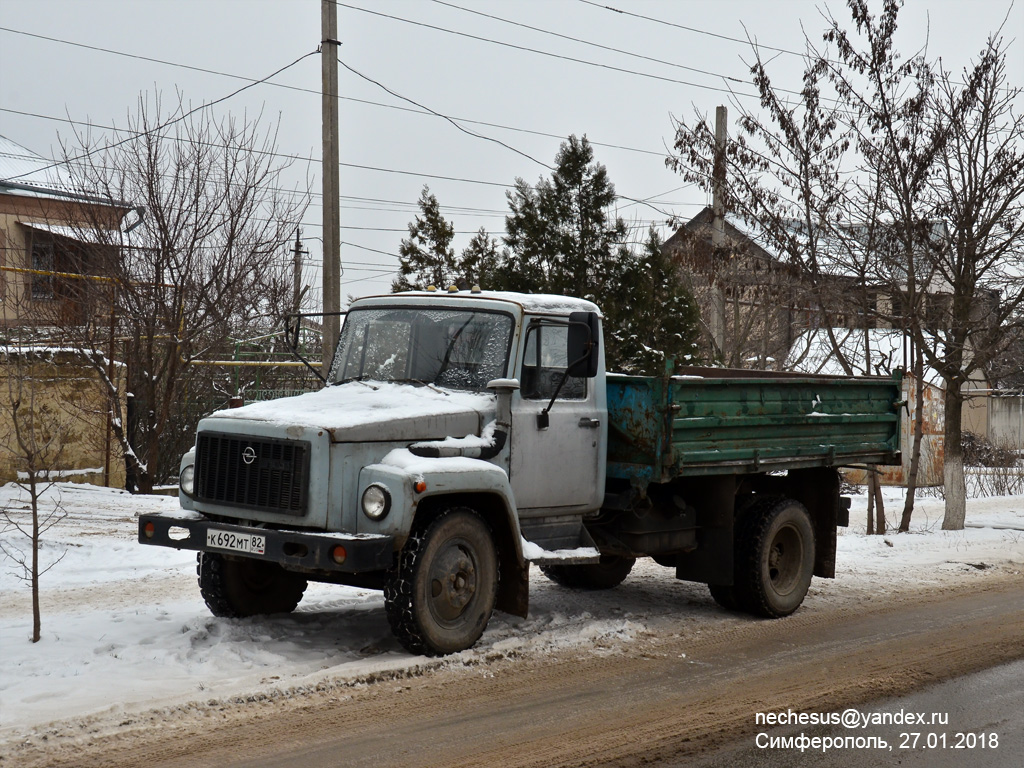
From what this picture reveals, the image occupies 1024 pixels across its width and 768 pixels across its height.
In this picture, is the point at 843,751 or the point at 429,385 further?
the point at 429,385

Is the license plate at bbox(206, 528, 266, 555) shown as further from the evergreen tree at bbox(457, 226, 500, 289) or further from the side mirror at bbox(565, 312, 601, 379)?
the evergreen tree at bbox(457, 226, 500, 289)

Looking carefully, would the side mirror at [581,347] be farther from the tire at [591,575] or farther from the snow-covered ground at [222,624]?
the tire at [591,575]

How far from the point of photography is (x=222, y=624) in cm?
691

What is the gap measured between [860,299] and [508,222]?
574cm

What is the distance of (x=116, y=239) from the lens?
47.9 ft

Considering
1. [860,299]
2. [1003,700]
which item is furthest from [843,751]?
[860,299]

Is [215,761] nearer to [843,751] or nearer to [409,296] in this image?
[843,751]

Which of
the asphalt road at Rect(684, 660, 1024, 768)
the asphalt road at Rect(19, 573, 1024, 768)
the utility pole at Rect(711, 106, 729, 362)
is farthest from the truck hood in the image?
the utility pole at Rect(711, 106, 729, 362)

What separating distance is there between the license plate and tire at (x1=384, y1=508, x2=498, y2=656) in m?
0.78

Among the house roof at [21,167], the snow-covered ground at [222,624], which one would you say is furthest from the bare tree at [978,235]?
the house roof at [21,167]

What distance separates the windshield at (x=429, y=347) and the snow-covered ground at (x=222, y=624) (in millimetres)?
1739

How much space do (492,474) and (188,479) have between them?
1950 mm

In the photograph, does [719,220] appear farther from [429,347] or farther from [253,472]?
[253,472]

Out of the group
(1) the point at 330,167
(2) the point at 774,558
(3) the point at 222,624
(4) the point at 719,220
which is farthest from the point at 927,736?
(4) the point at 719,220
